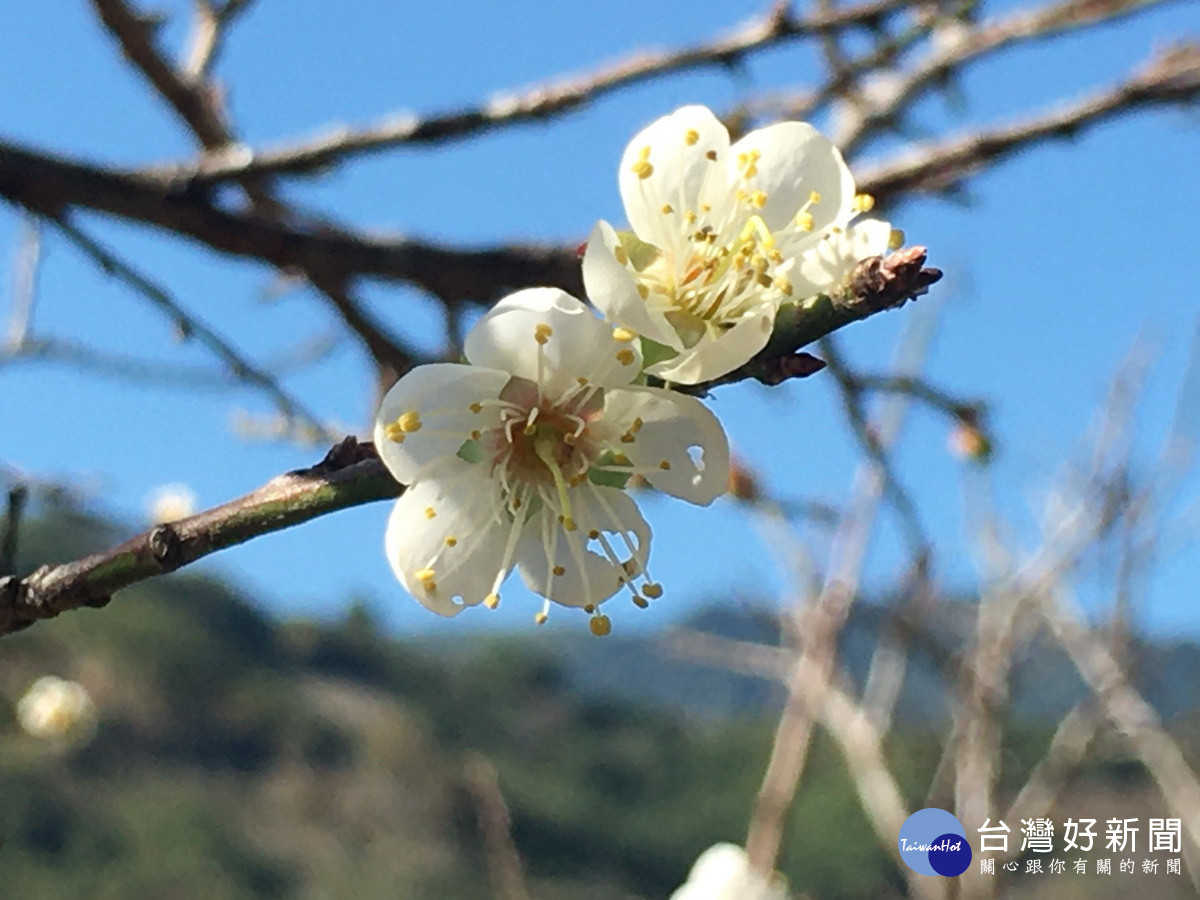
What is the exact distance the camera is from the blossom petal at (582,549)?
695 mm

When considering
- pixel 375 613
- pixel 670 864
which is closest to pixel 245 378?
pixel 670 864

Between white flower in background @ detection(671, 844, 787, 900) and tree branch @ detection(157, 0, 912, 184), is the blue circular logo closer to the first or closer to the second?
white flower in background @ detection(671, 844, 787, 900)

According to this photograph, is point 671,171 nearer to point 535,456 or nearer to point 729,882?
point 535,456

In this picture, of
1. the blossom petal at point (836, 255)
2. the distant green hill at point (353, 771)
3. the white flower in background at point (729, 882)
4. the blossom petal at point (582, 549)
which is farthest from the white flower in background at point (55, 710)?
the distant green hill at point (353, 771)

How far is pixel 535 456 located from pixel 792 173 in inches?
9.0

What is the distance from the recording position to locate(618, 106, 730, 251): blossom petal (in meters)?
0.71

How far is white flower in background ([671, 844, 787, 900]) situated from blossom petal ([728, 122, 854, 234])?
1152 mm

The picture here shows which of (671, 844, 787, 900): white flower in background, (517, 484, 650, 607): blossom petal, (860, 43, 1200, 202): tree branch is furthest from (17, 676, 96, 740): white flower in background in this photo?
(517, 484, 650, 607): blossom petal

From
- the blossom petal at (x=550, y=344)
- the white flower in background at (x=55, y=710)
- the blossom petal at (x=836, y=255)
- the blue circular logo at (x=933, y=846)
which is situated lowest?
the blossom petal at (x=550, y=344)

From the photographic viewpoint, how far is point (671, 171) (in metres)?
0.72

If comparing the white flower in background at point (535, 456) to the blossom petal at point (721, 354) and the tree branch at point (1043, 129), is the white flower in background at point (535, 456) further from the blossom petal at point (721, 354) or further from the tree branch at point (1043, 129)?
the tree branch at point (1043, 129)

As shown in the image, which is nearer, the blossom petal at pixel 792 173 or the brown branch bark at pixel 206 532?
the brown branch bark at pixel 206 532

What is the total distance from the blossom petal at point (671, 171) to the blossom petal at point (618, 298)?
0.45 feet

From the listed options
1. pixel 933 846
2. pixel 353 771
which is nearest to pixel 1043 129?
pixel 933 846
